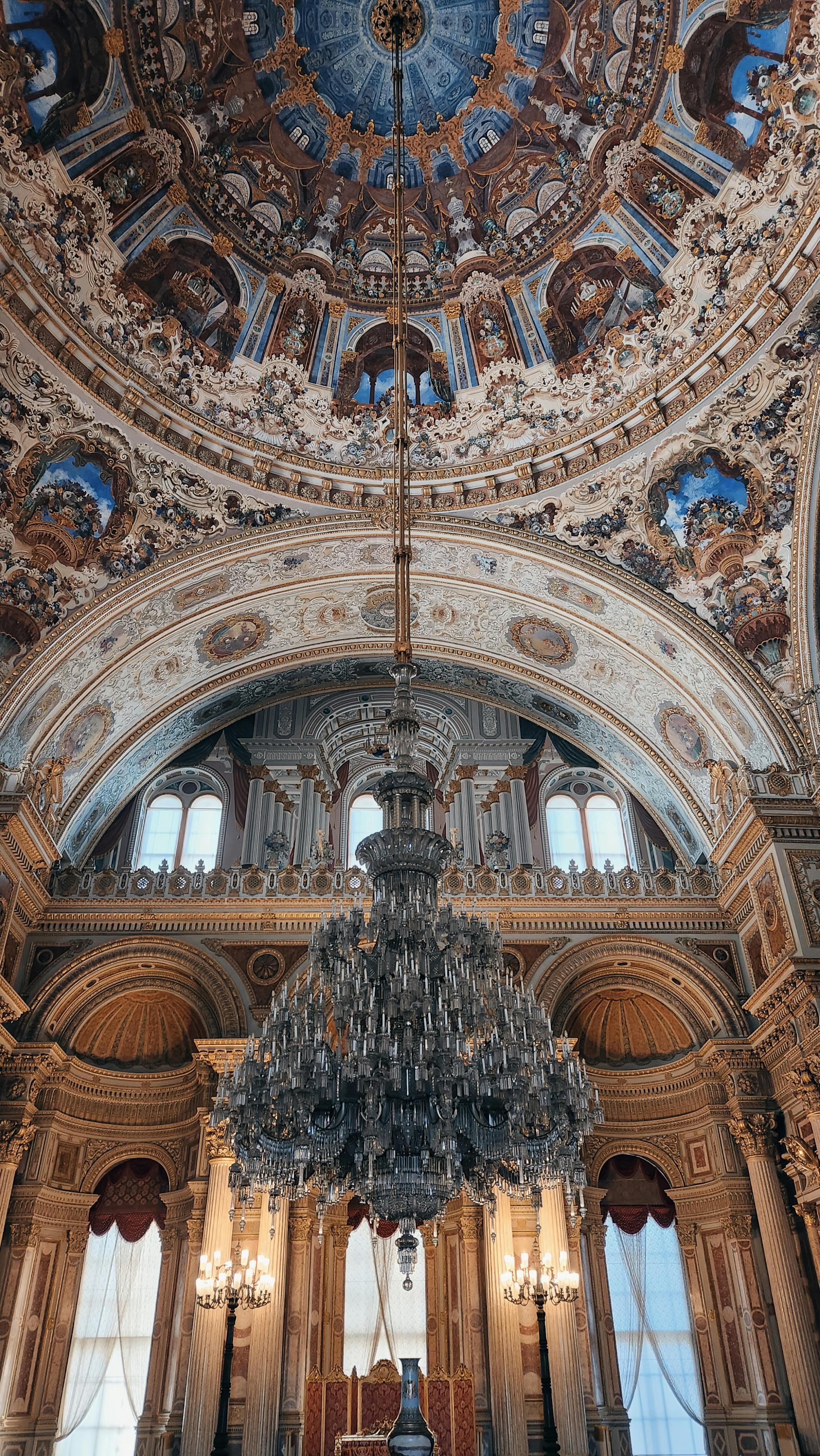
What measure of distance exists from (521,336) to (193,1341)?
14026 millimetres

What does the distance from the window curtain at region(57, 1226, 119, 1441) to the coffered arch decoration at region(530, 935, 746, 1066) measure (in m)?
7.11

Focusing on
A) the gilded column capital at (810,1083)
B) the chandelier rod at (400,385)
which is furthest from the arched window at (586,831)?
the chandelier rod at (400,385)

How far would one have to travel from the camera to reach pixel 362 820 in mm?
17625

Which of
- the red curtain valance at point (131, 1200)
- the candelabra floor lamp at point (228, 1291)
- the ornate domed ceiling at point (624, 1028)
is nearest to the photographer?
the candelabra floor lamp at point (228, 1291)

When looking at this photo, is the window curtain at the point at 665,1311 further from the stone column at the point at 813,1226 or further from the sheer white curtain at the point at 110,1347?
the sheer white curtain at the point at 110,1347

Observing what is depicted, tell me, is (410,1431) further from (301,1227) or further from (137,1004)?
(137,1004)

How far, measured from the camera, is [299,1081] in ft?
26.7

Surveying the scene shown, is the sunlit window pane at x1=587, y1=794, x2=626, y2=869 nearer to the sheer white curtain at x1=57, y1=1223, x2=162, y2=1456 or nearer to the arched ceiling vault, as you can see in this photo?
the arched ceiling vault

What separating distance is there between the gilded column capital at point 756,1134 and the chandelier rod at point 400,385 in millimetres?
7609

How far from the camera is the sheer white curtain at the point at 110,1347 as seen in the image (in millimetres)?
13070

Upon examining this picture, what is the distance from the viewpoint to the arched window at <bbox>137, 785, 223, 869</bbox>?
17.0 metres

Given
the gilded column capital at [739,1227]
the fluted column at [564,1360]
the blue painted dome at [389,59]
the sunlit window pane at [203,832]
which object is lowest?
the fluted column at [564,1360]

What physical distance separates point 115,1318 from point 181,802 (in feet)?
25.5

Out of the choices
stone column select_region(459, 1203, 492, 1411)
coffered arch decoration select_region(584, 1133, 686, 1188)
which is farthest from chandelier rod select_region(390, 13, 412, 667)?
coffered arch decoration select_region(584, 1133, 686, 1188)
